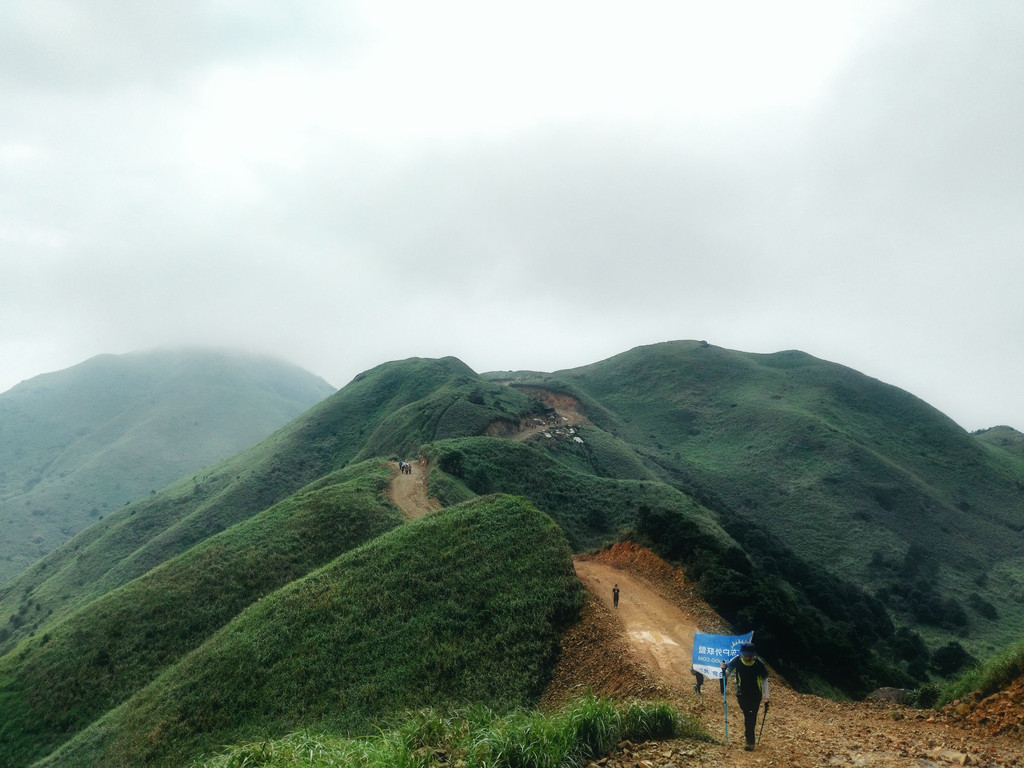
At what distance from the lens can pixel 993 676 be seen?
9.91 metres

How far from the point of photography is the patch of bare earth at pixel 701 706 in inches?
301

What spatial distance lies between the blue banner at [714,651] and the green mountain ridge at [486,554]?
6.68m

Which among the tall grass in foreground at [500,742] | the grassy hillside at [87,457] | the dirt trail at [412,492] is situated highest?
the tall grass in foreground at [500,742]

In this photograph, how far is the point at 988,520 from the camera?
206 feet

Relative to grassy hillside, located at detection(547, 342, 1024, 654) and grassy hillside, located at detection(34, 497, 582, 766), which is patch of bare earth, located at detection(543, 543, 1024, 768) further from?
grassy hillside, located at detection(547, 342, 1024, 654)

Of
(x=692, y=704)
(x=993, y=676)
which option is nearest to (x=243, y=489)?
(x=692, y=704)

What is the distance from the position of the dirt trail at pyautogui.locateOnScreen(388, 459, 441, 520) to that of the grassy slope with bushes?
1.80 m

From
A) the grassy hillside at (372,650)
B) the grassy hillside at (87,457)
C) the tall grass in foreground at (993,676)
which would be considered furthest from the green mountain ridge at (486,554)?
the grassy hillside at (87,457)

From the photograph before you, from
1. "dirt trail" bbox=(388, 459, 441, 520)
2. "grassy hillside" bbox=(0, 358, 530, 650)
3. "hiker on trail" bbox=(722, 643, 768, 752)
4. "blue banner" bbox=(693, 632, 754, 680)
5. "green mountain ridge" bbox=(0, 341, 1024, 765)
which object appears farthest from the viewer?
"grassy hillside" bbox=(0, 358, 530, 650)

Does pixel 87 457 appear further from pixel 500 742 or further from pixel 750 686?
pixel 750 686

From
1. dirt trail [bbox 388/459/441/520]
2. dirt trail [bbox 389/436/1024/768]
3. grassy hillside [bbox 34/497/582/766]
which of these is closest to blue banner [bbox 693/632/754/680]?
dirt trail [bbox 389/436/1024/768]

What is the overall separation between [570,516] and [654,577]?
63.3 ft

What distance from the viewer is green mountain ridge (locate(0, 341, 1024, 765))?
17.9 metres

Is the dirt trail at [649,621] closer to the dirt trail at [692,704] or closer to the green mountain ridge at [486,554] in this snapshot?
the dirt trail at [692,704]
